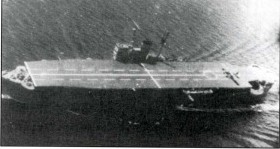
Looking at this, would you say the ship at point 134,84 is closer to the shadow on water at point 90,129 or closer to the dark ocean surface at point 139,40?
the shadow on water at point 90,129

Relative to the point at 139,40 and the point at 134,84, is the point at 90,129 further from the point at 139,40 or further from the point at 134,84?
the point at 139,40

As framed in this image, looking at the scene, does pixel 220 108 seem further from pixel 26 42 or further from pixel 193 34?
pixel 26 42

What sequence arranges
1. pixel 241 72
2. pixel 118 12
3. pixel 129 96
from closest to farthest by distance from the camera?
1. pixel 129 96
2. pixel 241 72
3. pixel 118 12

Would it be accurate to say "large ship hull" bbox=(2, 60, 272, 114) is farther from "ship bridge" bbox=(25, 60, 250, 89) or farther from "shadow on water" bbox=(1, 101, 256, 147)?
"shadow on water" bbox=(1, 101, 256, 147)

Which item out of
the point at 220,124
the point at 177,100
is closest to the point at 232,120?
the point at 220,124

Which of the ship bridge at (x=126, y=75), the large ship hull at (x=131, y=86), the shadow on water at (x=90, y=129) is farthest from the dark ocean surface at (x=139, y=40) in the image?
the ship bridge at (x=126, y=75)

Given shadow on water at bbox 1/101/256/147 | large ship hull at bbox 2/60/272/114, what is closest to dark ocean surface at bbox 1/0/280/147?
shadow on water at bbox 1/101/256/147
